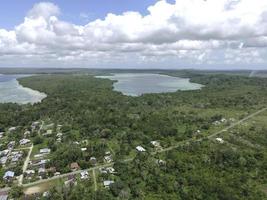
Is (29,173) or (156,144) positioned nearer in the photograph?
(29,173)

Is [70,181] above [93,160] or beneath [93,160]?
above

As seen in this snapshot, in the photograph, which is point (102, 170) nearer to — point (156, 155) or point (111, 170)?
point (111, 170)

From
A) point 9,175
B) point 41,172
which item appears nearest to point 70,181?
point 41,172

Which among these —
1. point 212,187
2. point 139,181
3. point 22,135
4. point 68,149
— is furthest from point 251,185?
point 22,135

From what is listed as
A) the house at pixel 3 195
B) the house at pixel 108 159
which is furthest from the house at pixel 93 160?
the house at pixel 3 195

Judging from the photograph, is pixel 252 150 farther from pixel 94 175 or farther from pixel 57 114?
pixel 57 114

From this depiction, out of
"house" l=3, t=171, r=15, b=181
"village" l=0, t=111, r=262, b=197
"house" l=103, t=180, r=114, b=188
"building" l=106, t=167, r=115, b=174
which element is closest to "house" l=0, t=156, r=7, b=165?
"village" l=0, t=111, r=262, b=197

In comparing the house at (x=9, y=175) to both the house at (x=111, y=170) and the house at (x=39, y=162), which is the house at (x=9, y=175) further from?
the house at (x=111, y=170)

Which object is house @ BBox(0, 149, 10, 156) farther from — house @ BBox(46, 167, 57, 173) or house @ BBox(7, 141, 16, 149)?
house @ BBox(46, 167, 57, 173)

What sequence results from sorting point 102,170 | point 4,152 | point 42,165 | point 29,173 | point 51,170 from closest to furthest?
point 29,173
point 51,170
point 102,170
point 42,165
point 4,152
